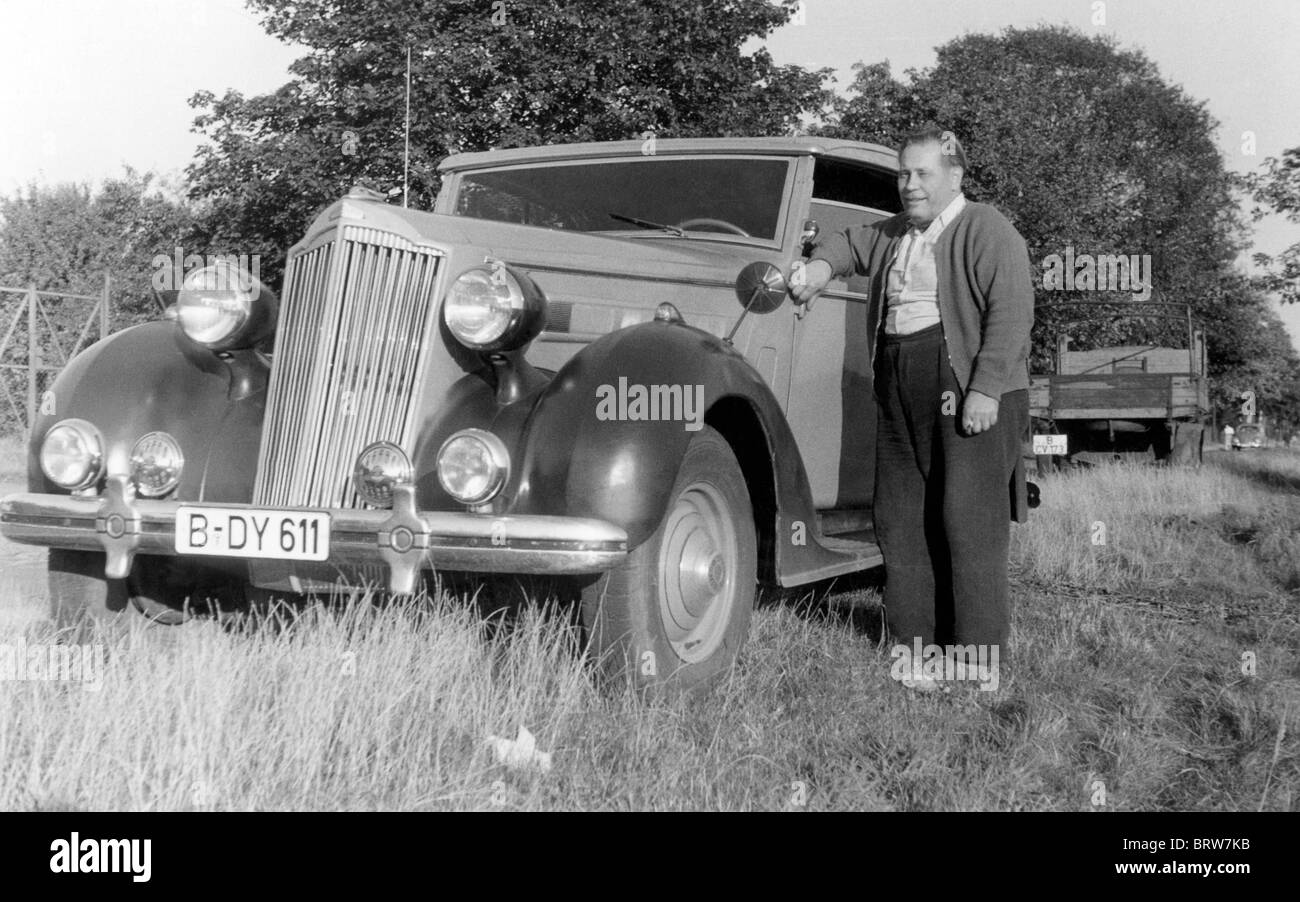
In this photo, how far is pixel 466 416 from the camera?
341 centimetres

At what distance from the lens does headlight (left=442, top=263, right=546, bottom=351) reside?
3.38 meters

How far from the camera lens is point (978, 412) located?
370 centimetres

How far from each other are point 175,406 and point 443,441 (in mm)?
947

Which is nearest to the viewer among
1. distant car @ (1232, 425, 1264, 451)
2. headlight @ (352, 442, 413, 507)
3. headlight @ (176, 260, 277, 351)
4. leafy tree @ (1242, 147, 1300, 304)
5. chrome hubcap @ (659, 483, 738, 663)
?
headlight @ (352, 442, 413, 507)

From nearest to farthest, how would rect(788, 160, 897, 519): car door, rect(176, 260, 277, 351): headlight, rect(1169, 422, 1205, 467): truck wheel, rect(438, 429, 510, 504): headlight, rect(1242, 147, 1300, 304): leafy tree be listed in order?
rect(438, 429, 510, 504): headlight < rect(176, 260, 277, 351): headlight < rect(788, 160, 897, 519): car door < rect(1242, 147, 1300, 304): leafy tree < rect(1169, 422, 1205, 467): truck wheel

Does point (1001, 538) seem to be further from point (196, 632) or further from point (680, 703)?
point (196, 632)

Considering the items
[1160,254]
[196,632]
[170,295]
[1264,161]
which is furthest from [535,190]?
[1160,254]

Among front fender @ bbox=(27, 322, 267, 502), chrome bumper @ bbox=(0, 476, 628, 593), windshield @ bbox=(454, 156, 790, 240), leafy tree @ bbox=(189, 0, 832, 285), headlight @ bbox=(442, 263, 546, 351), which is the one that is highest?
leafy tree @ bbox=(189, 0, 832, 285)

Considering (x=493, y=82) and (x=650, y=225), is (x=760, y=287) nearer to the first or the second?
(x=650, y=225)

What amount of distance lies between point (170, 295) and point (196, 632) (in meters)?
2.17
